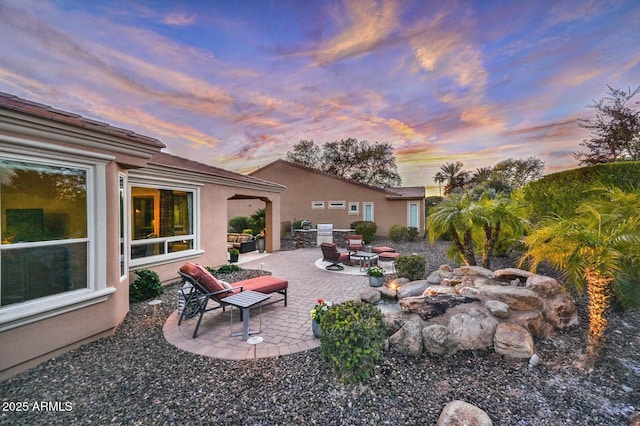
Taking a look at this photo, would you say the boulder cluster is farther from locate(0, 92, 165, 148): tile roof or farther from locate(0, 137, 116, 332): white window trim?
locate(0, 92, 165, 148): tile roof

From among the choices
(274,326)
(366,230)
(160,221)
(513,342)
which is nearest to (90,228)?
(274,326)

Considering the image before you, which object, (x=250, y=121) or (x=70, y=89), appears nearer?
(x=70, y=89)

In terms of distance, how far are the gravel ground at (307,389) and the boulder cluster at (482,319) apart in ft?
0.61

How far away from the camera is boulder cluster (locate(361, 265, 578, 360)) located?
3881mm

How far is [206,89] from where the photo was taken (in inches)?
408

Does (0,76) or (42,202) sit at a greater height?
(0,76)

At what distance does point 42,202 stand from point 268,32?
26.4 feet

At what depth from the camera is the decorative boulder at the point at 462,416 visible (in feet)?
8.15

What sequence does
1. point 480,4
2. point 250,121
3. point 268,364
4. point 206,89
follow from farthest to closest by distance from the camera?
1. point 250,121
2. point 206,89
3. point 480,4
4. point 268,364

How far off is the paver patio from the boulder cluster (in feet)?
5.49

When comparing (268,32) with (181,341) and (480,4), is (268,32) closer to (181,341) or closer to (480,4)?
(480,4)

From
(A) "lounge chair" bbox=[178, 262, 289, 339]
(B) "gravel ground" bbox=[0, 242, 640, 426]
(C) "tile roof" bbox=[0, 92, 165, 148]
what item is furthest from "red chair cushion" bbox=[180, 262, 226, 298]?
(C) "tile roof" bbox=[0, 92, 165, 148]

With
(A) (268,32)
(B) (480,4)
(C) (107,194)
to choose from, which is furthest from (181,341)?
(B) (480,4)

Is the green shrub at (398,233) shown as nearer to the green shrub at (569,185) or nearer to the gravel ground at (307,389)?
the green shrub at (569,185)
